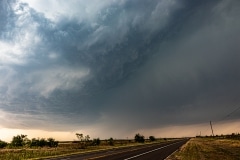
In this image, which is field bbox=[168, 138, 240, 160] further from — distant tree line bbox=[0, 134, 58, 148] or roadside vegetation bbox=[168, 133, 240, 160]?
distant tree line bbox=[0, 134, 58, 148]

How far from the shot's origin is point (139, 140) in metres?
134

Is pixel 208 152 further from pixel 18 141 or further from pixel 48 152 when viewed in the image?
pixel 18 141

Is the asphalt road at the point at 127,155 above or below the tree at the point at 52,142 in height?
below

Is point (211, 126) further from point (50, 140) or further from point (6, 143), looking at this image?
point (6, 143)

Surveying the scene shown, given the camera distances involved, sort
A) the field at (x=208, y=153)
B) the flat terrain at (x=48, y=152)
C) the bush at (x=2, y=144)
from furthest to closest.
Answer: the bush at (x=2, y=144) < the flat terrain at (x=48, y=152) < the field at (x=208, y=153)

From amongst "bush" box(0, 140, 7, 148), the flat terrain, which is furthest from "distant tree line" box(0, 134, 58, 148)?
the flat terrain

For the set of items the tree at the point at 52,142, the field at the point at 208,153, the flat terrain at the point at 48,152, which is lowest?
the field at the point at 208,153

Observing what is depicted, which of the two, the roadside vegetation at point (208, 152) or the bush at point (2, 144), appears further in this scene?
A: the bush at point (2, 144)

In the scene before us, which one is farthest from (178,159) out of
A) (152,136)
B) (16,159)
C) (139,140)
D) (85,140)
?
(152,136)

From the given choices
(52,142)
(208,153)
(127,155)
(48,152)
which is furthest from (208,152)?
(52,142)

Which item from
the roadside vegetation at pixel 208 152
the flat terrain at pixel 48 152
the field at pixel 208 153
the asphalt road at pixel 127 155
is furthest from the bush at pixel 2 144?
the field at pixel 208 153

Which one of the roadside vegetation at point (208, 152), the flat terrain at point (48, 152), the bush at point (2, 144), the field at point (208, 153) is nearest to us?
the field at point (208, 153)

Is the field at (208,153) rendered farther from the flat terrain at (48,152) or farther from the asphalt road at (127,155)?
the flat terrain at (48,152)

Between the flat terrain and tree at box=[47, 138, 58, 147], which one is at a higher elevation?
tree at box=[47, 138, 58, 147]
